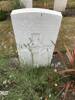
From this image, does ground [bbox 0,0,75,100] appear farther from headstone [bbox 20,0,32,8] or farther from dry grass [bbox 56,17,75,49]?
headstone [bbox 20,0,32,8]

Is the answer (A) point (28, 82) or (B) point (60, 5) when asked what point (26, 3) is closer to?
(B) point (60, 5)

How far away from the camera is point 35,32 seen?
391 centimetres

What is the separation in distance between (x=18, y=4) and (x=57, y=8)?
724 millimetres

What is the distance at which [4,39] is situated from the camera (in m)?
4.95

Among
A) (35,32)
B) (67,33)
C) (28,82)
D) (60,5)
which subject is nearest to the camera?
(28,82)

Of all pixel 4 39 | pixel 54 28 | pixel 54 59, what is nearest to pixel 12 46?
pixel 4 39

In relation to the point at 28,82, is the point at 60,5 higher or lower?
higher

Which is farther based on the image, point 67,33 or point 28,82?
point 67,33

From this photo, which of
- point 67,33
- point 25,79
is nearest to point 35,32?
point 25,79

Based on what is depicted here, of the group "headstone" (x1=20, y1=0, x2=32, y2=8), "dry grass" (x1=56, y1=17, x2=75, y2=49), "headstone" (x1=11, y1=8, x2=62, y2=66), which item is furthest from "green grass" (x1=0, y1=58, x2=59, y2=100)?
"headstone" (x1=20, y1=0, x2=32, y2=8)

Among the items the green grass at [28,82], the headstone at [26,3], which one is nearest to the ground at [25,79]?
the green grass at [28,82]

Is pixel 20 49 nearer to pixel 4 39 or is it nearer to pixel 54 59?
pixel 54 59

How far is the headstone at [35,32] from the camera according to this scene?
377cm

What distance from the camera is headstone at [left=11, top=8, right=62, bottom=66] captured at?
3.77 meters
